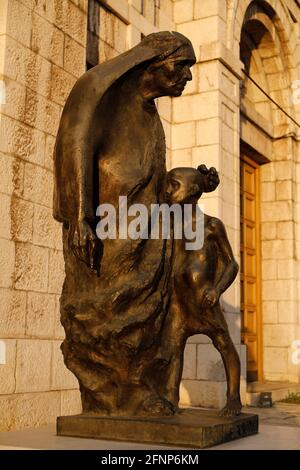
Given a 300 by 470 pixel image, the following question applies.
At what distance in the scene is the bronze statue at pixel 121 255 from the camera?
296 centimetres

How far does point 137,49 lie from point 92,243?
1096mm

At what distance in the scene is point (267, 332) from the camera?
1177 cm

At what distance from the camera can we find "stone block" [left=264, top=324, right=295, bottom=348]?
1148cm

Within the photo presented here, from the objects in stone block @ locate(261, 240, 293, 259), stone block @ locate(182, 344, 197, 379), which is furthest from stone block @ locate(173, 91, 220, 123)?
stone block @ locate(261, 240, 293, 259)

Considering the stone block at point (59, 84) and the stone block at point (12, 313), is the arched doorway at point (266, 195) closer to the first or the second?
the stone block at point (59, 84)

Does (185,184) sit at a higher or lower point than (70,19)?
lower

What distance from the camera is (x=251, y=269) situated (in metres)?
11.9

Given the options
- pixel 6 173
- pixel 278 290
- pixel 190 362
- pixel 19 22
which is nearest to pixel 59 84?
pixel 19 22

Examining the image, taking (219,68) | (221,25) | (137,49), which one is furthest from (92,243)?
(221,25)

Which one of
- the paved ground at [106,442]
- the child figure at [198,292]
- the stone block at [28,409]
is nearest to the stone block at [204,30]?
the stone block at [28,409]

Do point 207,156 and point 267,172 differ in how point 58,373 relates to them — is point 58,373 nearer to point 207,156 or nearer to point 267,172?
point 207,156

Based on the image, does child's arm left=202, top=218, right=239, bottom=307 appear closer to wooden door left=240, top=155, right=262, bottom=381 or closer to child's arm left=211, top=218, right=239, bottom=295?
child's arm left=211, top=218, right=239, bottom=295

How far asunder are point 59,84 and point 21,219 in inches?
60.7

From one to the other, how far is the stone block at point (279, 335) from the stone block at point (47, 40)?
23.8 feet
